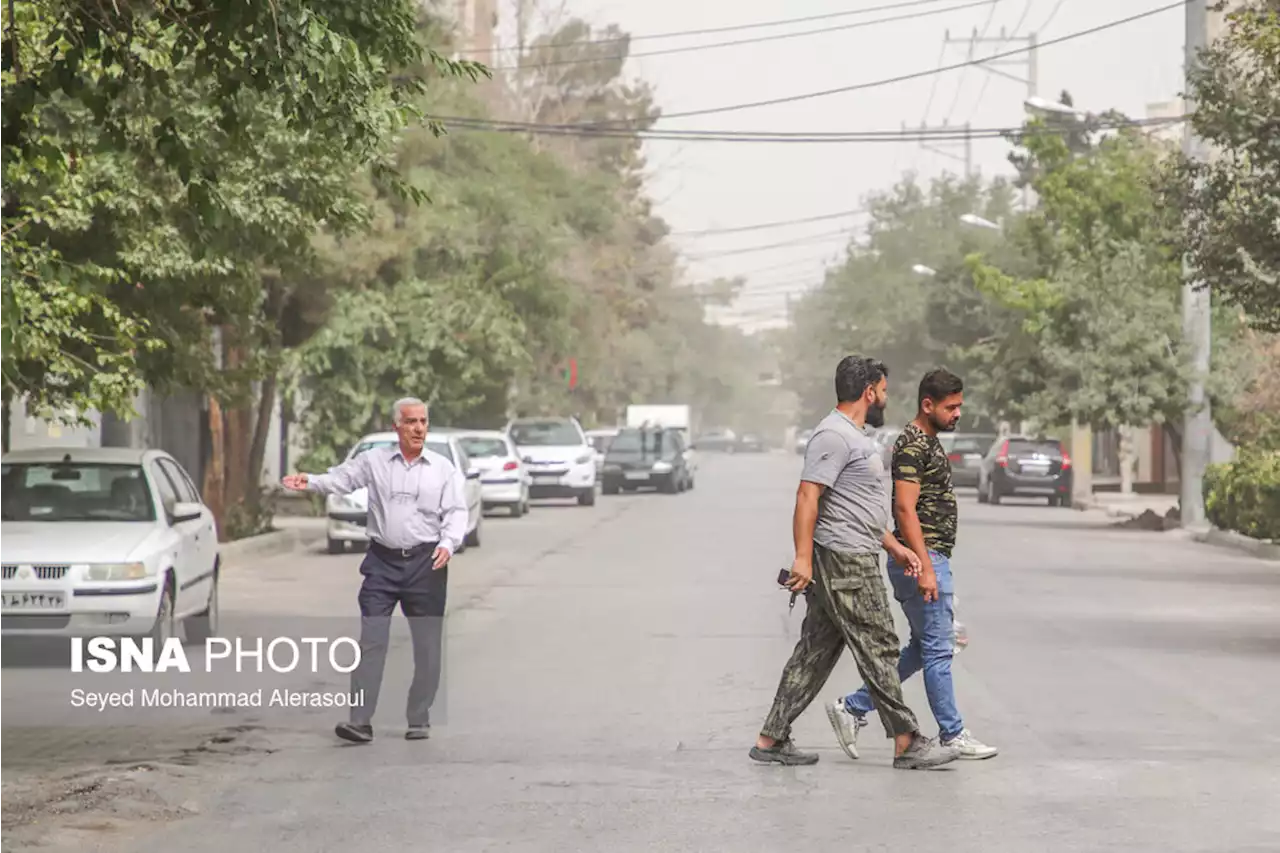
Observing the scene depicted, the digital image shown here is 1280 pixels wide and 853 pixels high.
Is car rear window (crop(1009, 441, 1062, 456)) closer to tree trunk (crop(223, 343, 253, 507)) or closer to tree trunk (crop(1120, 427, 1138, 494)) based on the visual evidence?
tree trunk (crop(1120, 427, 1138, 494))

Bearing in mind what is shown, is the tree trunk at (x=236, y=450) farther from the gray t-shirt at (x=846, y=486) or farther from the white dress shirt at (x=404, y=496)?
the gray t-shirt at (x=846, y=486)

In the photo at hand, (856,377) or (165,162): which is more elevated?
(165,162)

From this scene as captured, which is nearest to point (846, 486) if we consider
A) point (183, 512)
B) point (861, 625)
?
point (861, 625)

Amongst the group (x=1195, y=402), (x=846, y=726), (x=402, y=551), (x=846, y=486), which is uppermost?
(x=1195, y=402)

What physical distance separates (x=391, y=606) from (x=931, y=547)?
283 cm

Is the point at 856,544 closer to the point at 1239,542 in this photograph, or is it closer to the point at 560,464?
the point at 1239,542

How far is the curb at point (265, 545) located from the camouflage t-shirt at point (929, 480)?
55.4 feet

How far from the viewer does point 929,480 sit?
37.5 ft

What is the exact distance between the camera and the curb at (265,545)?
2906cm

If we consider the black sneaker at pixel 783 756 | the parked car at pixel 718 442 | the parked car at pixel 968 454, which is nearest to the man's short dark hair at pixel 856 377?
the black sneaker at pixel 783 756

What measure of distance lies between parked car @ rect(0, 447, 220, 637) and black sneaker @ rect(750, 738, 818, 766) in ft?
19.3

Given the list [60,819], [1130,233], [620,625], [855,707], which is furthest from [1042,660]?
[1130,233]

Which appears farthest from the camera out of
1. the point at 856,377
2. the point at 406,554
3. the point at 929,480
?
the point at 406,554

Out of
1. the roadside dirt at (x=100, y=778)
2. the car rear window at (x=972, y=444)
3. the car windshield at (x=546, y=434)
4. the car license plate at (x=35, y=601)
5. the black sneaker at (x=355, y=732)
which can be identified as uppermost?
the car windshield at (x=546, y=434)
